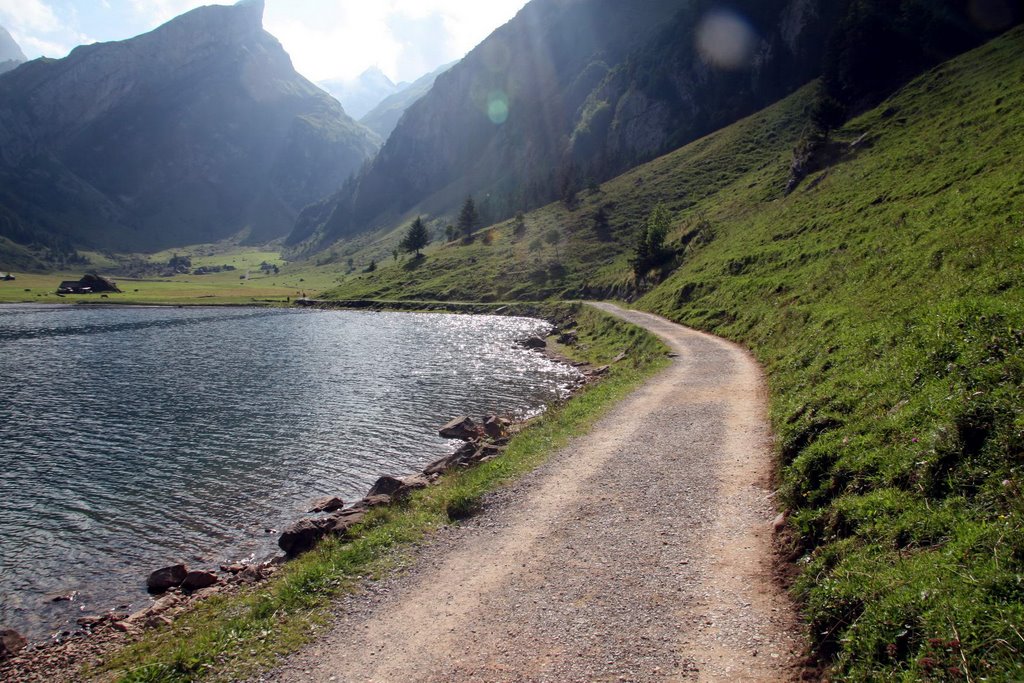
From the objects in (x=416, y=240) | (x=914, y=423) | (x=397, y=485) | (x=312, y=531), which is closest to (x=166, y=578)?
(x=312, y=531)

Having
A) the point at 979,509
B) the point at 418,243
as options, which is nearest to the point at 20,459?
the point at 979,509

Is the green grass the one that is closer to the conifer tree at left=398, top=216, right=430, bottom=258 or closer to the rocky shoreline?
the rocky shoreline

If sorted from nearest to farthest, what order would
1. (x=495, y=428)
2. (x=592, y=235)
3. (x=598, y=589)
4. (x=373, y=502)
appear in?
(x=598, y=589) → (x=373, y=502) → (x=495, y=428) → (x=592, y=235)

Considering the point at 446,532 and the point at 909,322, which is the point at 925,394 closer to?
the point at 909,322

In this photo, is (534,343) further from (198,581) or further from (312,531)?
(198,581)

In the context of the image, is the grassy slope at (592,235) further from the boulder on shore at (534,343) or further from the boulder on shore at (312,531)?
the boulder on shore at (312,531)

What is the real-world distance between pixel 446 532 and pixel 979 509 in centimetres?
1367

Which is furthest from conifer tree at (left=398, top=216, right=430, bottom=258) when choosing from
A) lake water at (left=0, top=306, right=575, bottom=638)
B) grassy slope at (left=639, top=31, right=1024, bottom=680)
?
grassy slope at (left=639, top=31, right=1024, bottom=680)

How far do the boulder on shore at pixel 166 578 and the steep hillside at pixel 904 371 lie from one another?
2013 cm

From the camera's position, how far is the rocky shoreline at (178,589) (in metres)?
15.0

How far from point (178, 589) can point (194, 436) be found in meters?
20.9

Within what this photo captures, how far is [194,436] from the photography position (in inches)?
1459

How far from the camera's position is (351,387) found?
51125mm

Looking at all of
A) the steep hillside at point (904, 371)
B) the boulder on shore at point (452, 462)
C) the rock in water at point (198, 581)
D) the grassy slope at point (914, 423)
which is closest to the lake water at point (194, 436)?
the rock in water at point (198, 581)
